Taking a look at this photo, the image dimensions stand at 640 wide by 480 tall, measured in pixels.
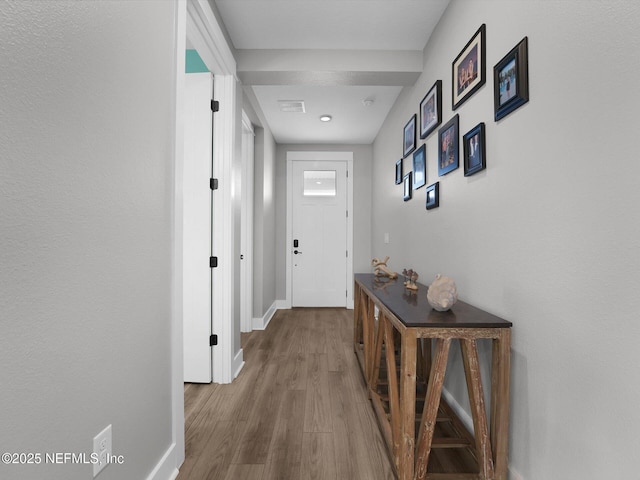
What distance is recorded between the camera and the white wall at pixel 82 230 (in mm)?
736

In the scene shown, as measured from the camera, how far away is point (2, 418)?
27.6 inches

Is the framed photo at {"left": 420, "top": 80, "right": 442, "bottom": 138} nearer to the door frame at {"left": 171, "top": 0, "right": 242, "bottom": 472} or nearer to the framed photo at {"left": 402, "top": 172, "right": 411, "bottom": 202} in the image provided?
the framed photo at {"left": 402, "top": 172, "right": 411, "bottom": 202}

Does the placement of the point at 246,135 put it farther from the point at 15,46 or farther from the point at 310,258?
the point at 15,46

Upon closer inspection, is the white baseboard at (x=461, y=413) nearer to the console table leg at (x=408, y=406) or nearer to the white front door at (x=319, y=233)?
the console table leg at (x=408, y=406)

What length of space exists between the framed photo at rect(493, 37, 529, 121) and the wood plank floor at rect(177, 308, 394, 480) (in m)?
1.65

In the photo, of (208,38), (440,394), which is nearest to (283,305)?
(208,38)

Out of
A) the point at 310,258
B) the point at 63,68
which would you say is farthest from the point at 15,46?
the point at 310,258

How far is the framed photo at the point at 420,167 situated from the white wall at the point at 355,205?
2415 millimetres

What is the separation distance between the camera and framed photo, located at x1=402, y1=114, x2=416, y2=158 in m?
2.81

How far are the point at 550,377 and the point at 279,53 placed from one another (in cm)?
268

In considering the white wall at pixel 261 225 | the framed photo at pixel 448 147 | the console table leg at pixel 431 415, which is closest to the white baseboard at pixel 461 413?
the console table leg at pixel 431 415

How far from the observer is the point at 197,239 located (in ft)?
8.07

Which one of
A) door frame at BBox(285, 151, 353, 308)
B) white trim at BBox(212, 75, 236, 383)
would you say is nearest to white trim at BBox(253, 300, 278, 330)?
door frame at BBox(285, 151, 353, 308)

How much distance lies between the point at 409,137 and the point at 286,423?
2371mm
